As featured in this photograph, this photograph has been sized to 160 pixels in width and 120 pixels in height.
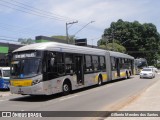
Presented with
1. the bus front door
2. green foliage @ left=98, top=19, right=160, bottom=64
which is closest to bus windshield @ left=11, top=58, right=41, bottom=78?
the bus front door

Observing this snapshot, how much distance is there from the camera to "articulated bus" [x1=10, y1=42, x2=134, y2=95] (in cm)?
1748

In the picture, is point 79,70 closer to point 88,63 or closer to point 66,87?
point 88,63

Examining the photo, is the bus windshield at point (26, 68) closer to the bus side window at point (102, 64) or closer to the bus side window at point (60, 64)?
the bus side window at point (60, 64)

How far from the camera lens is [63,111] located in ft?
44.1

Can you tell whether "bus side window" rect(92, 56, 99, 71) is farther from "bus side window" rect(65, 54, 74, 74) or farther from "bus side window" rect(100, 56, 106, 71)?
"bus side window" rect(65, 54, 74, 74)

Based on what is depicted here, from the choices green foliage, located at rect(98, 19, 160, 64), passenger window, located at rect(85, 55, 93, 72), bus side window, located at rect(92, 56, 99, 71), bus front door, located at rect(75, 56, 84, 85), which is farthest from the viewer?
green foliage, located at rect(98, 19, 160, 64)

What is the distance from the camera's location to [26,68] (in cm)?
1783

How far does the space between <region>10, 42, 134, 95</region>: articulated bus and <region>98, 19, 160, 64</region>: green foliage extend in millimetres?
70534

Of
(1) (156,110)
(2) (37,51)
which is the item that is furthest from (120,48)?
(1) (156,110)

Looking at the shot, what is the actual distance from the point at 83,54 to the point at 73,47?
1773 mm

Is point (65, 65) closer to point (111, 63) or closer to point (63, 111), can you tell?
point (63, 111)

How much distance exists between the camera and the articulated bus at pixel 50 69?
1748 cm

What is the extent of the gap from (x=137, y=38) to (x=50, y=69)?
78299 mm

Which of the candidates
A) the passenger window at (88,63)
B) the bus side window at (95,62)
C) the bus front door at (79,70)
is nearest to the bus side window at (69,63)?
the bus front door at (79,70)
